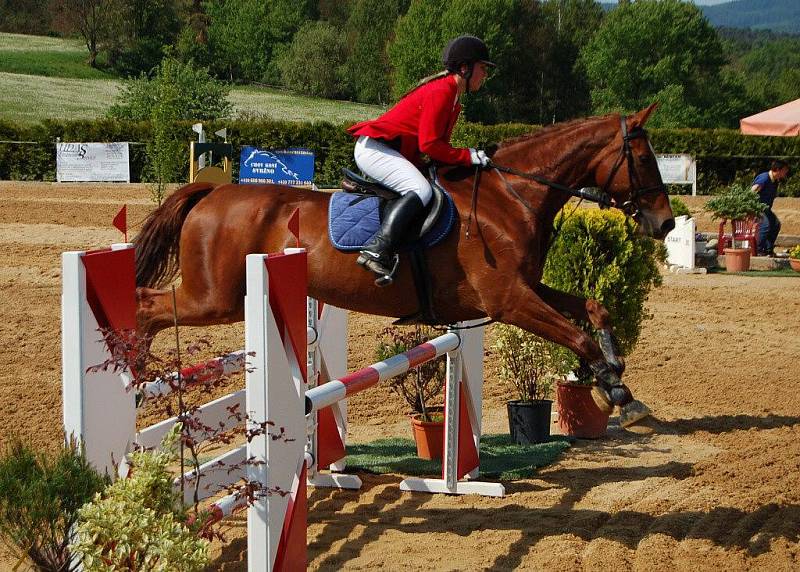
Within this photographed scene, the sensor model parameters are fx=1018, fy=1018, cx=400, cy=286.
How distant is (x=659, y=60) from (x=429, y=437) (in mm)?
60796

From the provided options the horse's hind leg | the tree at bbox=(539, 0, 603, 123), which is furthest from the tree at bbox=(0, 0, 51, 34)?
the horse's hind leg

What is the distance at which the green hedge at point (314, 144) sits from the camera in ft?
90.5

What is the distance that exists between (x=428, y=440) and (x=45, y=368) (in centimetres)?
346

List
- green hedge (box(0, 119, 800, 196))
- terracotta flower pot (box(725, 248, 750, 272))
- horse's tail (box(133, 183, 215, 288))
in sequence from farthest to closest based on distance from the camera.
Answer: green hedge (box(0, 119, 800, 196)) → terracotta flower pot (box(725, 248, 750, 272)) → horse's tail (box(133, 183, 215, 288))

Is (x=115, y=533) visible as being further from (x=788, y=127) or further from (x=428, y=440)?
(x=788, y=127)

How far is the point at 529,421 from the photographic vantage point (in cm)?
678

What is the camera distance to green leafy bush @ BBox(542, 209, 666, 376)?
7.19 m

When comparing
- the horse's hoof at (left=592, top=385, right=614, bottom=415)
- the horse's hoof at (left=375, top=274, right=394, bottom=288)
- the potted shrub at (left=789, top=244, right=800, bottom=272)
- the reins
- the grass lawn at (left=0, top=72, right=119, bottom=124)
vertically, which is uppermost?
the grass lawn at (left=0, top=72, right=119, bottom=124)

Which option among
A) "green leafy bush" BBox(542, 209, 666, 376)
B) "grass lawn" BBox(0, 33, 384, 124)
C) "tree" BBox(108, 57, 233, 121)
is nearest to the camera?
"green leafy bush" BBox(542, 209, 666, 376)

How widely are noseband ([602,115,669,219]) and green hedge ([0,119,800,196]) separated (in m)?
21.9

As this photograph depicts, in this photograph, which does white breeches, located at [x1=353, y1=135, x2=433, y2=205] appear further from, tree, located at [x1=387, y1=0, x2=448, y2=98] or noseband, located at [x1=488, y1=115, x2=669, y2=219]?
tree, located at [x1=387, y1=0, x2=448, y2=98]

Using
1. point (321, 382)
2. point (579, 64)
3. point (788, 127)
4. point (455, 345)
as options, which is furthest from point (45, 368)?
point (579, 64)

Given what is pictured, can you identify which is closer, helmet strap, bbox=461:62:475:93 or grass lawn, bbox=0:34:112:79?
helmet strap, bbox=461:62:475:93

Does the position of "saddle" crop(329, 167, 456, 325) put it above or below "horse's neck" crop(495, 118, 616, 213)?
below
